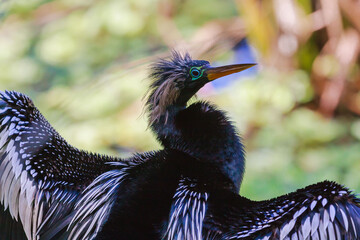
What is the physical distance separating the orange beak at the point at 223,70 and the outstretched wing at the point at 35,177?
0.57 meters

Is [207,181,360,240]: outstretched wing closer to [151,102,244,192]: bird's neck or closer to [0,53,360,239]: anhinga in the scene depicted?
[0,53,360,239]: anhinga

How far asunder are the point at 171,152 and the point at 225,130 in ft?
0.84

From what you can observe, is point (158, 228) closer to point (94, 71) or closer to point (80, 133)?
point (80, 133)

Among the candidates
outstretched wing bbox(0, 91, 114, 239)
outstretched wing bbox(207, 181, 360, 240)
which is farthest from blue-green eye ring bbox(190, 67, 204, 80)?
outstretched wing bbox(207, 181, 360, 240)

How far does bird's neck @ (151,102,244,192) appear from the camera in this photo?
2.21 meters

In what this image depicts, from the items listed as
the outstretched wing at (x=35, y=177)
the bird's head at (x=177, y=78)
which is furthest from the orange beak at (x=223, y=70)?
the outstretched wing at (x=35, y=177)

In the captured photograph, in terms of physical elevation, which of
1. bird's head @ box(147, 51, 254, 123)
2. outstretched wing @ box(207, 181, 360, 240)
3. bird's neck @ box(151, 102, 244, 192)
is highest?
bird's head @ box(147, 51, 254, 123)

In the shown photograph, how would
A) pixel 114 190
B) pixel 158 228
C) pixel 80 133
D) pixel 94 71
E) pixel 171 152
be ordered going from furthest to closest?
pixel 94 71 < pixel 80 133 < pixel 171 152 < pixel 114 190 < pixel 158 228

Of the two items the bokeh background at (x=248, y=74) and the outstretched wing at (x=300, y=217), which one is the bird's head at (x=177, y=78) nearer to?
the outstretched wing at (x=300, y=217)

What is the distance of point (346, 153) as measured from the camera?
14.5 ft

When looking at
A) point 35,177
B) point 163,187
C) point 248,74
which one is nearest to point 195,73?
point 163,187

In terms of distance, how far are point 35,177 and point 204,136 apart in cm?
67

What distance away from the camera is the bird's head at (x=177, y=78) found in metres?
2.30

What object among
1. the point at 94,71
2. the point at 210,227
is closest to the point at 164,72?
the point at 210,227
